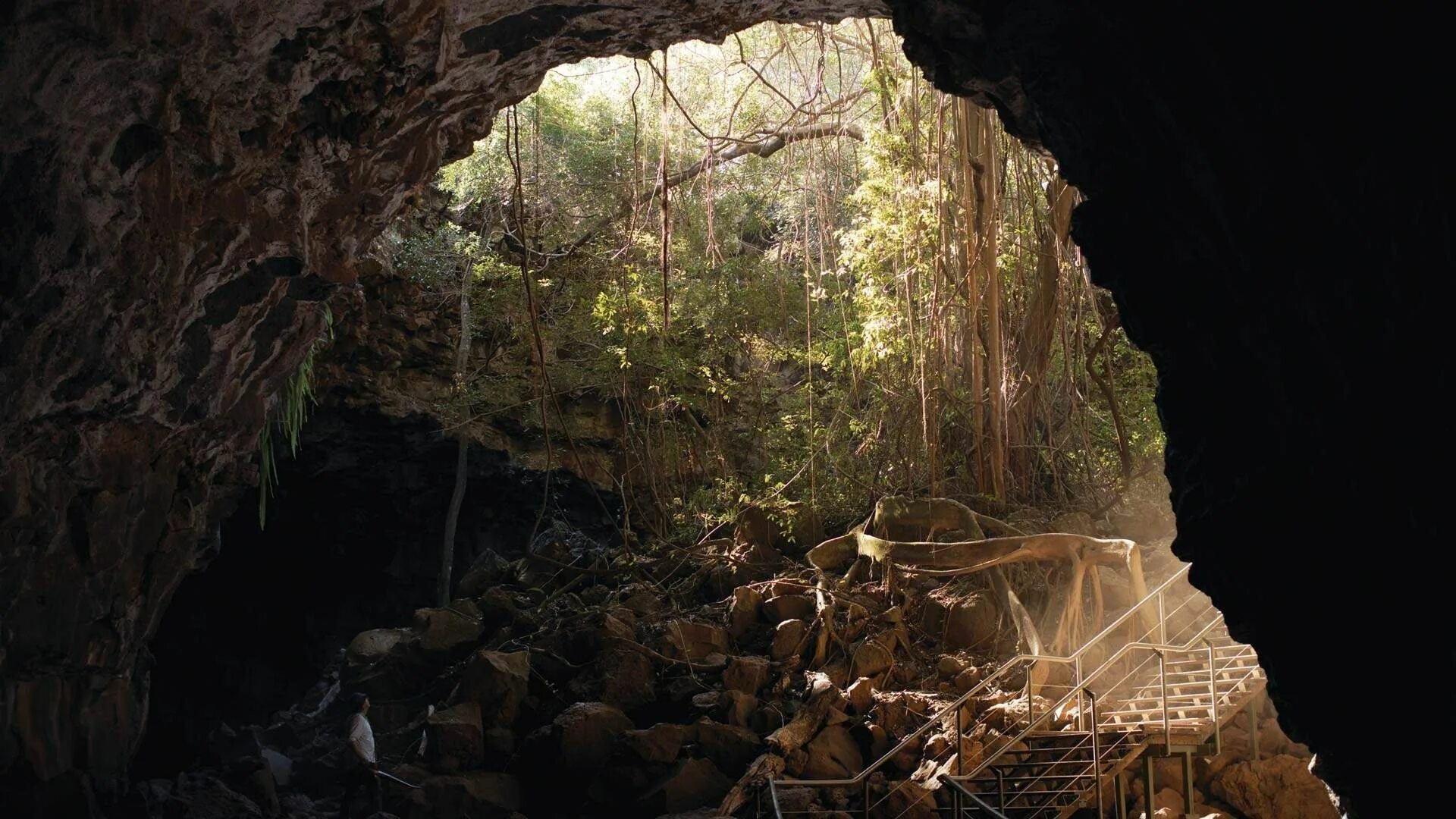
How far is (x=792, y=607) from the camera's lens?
8.63 m

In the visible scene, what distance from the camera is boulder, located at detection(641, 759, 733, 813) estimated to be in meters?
6.88

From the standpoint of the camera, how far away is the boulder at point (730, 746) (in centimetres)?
732

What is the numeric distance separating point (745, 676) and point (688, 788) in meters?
1.17

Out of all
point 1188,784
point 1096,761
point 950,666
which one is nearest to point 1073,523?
point 950,666

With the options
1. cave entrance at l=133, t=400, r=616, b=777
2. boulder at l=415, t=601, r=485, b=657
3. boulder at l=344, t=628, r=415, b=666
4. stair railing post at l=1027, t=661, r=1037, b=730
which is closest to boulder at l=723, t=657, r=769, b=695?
stair railing post at l=1027, t=661, r=1037, b=730

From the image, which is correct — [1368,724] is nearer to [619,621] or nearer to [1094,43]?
[1094,43]

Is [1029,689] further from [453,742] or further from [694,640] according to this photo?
[453,742]

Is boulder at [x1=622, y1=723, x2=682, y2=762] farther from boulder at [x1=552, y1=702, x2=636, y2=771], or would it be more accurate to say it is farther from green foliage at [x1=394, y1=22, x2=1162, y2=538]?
green foliage at [x1=394, y1=22, x2=1162, y2=538]

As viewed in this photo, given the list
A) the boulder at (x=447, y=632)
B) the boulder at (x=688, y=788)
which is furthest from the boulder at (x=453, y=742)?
the boulder at (x=447, y=632)

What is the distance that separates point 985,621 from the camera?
7.98 m

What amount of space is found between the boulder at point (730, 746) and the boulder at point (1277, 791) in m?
2.98

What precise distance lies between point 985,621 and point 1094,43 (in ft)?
19.7

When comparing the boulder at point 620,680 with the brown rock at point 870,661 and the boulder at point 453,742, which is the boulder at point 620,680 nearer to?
the boulder at point 453,742

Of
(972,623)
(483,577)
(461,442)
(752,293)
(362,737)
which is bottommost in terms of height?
(362,737)
